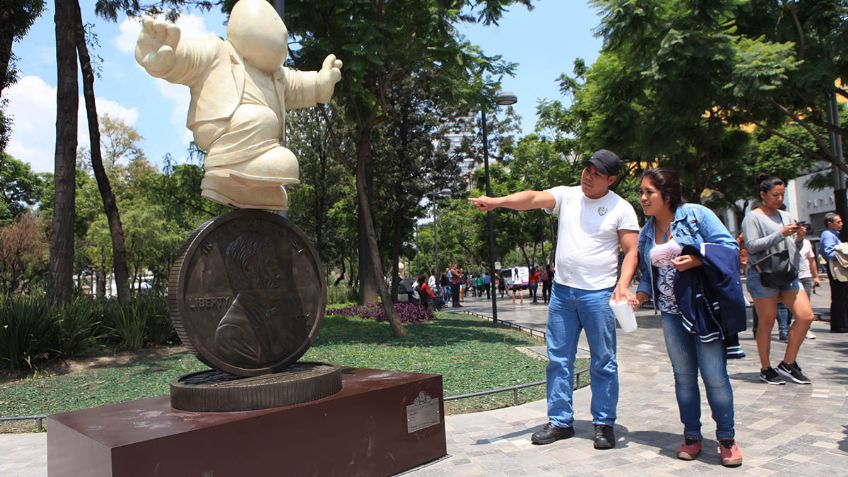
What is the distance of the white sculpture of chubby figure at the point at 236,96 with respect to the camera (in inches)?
147

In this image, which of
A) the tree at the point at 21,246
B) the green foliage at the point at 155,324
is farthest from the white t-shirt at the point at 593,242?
the tree at the point at 21,246

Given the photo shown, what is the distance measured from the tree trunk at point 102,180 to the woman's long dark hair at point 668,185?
35.7 ft

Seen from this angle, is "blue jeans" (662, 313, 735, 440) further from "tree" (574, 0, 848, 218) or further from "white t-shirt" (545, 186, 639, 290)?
"tree" (574, 0, 848, 218)

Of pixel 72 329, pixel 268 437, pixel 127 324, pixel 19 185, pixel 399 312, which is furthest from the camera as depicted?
pixel 19 185

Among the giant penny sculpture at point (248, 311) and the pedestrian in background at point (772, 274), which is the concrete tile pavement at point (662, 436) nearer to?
the pedestrian in background at point (772, 274)

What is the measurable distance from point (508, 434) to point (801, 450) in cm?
201

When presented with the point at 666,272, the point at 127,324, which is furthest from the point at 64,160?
the point at 666,272

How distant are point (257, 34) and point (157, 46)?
26.0 inches

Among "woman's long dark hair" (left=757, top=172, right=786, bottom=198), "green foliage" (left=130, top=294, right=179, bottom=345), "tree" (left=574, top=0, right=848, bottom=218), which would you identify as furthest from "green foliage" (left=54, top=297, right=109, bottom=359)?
"tree" (left=574, top=0, right=848, bottom=218)

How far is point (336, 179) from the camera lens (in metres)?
26.1

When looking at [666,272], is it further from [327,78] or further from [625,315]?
[327,78]

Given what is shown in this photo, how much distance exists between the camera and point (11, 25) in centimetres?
1296

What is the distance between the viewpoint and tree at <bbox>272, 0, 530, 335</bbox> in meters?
9.58

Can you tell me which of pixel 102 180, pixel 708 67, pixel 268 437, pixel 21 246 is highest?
pixel 708 67
